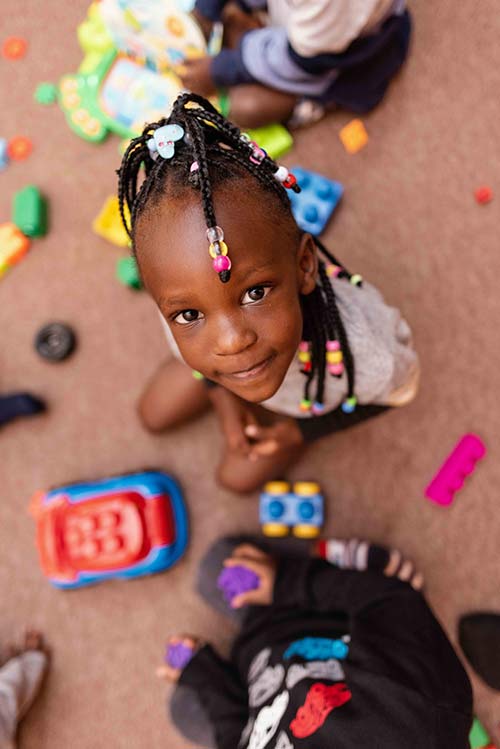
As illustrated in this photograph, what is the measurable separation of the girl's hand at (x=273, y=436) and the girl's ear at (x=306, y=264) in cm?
35

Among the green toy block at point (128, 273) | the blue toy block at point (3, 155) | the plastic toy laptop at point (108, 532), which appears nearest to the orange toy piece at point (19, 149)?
the blue toy block at point (3, 155)

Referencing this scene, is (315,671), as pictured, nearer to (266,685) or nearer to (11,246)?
(266,685)

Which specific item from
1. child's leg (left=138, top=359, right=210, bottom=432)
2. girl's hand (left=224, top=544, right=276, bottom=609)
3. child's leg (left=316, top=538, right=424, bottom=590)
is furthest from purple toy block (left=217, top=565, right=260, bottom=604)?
child's leg (left=138, top=359, right=210, bottom=432)

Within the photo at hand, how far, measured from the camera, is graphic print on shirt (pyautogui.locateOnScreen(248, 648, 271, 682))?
2.75 feet

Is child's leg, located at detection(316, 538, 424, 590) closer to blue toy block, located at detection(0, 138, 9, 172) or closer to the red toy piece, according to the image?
the red toy piece

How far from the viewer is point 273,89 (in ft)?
3.46

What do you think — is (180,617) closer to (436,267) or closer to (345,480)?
(345,480)

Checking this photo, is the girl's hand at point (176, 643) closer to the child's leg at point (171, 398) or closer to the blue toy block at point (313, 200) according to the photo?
the child's leg at point (171, 398)

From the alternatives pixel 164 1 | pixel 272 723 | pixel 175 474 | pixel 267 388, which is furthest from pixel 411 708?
pixel 164 1

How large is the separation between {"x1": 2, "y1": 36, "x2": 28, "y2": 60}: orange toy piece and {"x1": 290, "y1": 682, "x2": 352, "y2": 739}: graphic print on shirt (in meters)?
1.18

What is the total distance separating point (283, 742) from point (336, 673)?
10 cm

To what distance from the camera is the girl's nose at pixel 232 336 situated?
0.54m

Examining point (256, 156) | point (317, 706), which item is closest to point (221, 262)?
point (256, 156)

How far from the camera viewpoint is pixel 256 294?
0.55 meters
